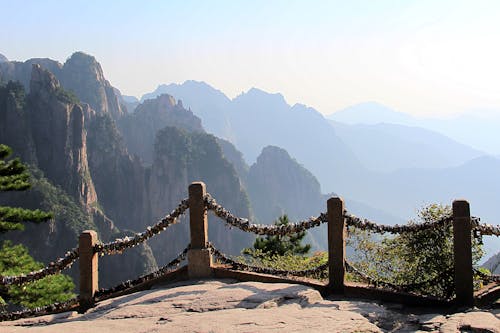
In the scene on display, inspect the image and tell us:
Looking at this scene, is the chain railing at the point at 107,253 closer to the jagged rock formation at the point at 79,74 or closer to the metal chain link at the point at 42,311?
the metal chain link at the point at 42,311

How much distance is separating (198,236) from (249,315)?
317cm

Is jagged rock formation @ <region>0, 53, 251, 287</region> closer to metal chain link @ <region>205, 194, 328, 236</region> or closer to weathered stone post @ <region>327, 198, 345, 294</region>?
metal chain link @ <region>205, 194, 328, 236</region>

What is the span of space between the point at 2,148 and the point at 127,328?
13301 mm

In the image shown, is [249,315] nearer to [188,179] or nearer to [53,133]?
[53,133]

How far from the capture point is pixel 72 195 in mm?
89812

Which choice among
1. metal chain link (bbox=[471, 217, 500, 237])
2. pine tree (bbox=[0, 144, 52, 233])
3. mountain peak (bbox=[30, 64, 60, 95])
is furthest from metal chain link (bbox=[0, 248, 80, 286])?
mountain peak (bbox=[30, 64, 60, 95])

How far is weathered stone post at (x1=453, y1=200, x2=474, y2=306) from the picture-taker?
8773 mm

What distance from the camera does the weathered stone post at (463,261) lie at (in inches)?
345

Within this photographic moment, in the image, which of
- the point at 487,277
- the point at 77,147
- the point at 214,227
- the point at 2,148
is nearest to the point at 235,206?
the point at 214,227

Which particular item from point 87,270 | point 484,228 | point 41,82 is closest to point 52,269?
point 87,270

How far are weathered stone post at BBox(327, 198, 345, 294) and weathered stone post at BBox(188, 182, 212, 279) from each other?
2358 millimetres

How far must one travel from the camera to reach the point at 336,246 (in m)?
9.43

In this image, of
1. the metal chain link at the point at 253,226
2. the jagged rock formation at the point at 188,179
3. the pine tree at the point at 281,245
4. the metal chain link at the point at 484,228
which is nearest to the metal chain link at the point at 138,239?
the metal chain link at the point at 253,226

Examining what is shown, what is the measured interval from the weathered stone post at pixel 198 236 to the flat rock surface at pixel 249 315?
0.78 meters
